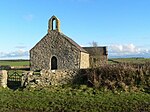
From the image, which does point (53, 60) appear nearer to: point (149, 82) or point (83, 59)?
point (83, 59)

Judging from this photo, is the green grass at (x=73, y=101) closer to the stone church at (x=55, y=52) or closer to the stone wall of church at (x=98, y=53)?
the stone church at (x=55, y=52)

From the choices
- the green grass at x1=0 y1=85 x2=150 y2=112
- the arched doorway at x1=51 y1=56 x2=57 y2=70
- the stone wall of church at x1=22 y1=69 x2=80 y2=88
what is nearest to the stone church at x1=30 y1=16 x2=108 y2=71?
the arched doorway at x1=51 y1=56 x2=57 y2=70

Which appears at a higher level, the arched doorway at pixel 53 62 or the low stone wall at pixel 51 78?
the arched doorway at pixel 53 62

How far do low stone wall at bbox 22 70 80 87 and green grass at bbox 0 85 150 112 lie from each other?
7.03 ft

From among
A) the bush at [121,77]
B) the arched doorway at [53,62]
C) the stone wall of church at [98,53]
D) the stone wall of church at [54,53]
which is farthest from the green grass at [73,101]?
the stone wall of church at [98,53]

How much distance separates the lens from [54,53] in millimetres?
37500

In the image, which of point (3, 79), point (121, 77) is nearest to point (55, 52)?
point (3, 79)

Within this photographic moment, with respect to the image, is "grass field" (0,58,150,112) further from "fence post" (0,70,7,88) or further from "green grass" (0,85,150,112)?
"fence post" (0,70,7,88)

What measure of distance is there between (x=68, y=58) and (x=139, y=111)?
907 inches

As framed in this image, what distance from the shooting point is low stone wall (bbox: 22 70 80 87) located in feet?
72.6

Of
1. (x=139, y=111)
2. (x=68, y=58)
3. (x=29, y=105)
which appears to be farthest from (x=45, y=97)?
(x=68, y=58)

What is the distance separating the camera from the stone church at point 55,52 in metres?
36.5

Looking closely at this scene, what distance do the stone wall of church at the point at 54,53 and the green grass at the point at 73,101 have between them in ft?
54.3

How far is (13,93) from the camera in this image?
19.7 meters
